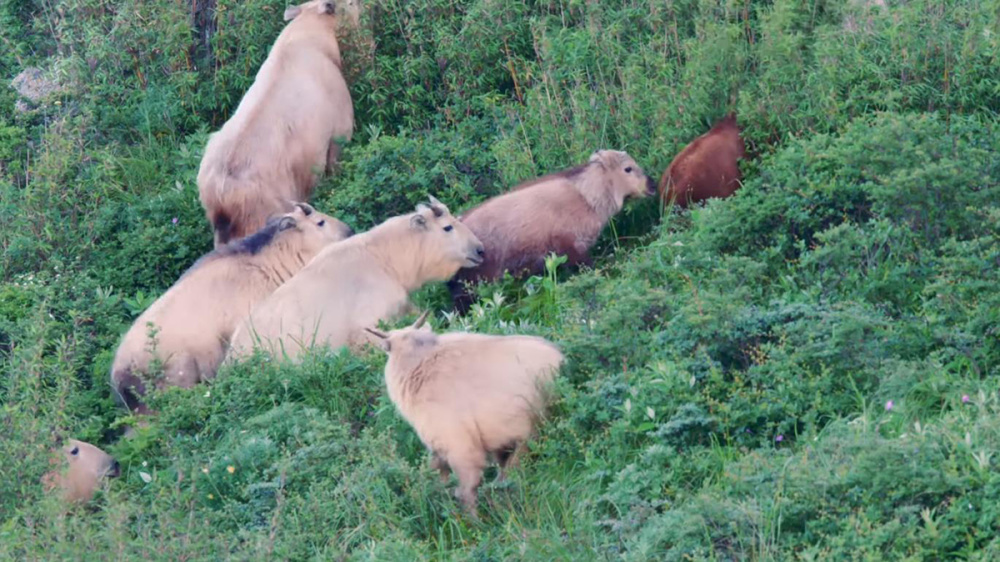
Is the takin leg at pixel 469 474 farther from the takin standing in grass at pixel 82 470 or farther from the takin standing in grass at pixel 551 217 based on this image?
the takin standing in grass at pixel 551 217

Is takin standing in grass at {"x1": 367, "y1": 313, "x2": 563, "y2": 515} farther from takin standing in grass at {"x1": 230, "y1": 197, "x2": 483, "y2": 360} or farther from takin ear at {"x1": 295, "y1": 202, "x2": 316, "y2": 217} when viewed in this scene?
takin ear at {"x1": 295, "y1": 202, "x2": 316, "y2": 217}

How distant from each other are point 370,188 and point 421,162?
1.22 ft

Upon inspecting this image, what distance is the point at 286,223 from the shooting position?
8.03 metres

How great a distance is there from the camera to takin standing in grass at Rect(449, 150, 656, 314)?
780cm

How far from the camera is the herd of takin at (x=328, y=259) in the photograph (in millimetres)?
7070

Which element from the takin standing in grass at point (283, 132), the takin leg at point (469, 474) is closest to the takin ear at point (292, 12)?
the takin standing in grass at point (283, 132)

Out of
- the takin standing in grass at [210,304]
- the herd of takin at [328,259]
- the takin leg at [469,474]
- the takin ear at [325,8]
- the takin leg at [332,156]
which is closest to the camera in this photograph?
the takin leg at [469,474]

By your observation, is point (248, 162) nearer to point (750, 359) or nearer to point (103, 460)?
point (103, 460)

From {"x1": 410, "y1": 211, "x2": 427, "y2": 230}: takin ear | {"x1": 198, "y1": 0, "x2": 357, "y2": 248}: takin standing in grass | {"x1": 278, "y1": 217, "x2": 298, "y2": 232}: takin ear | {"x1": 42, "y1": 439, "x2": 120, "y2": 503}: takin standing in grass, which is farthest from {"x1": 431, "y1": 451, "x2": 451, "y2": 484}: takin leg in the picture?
{"x1": 198, "y1": 0, "x2": 357, "y2": 248}: takin standing in grass

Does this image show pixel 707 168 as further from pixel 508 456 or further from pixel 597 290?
pixel 508 456

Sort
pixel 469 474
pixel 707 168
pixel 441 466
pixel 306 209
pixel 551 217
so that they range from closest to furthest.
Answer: pixel 469 474
pixel 441 466
pixel 551 217
pixel 707 168
pixel 306 209

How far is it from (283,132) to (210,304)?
1654mm

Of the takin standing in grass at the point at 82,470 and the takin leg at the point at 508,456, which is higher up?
the takin leg at the point at 508,456

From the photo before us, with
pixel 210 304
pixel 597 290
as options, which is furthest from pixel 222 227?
pixel 597 290
